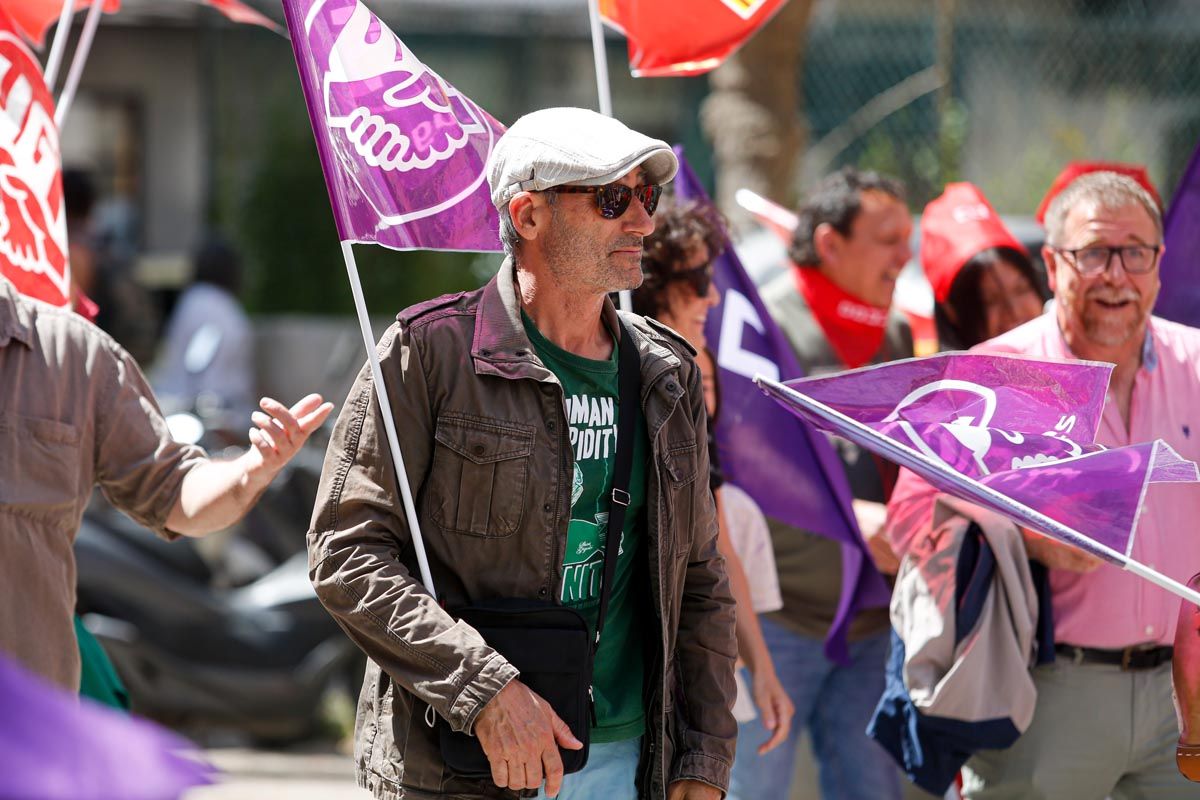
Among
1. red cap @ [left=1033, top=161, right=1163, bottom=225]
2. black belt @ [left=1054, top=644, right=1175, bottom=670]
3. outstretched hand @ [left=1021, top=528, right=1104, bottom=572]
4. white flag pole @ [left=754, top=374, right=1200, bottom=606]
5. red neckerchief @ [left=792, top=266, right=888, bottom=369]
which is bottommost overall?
black belt @ [left=1054, top=644, right=1175, bottom=670]

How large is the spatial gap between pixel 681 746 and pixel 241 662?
3.97 m

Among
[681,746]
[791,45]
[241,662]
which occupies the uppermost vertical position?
[791,45]

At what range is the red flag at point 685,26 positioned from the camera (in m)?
4.34

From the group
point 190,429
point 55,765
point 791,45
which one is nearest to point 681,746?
point 55,765

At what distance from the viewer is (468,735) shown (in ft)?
9.22

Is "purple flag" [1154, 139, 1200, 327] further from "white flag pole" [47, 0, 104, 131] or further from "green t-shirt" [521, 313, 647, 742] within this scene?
"white flag pole" [47, 0, 104, 131]

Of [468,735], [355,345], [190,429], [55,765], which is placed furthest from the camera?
[355,345]

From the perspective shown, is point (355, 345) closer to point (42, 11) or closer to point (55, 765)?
point (42, 11)

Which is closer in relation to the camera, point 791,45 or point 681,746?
point 681,746

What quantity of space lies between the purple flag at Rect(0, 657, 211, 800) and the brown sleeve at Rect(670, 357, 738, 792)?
1813mm

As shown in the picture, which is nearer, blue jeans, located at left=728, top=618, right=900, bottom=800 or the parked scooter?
blue jeans, located at left=728, top=618, right=900, bottom=800

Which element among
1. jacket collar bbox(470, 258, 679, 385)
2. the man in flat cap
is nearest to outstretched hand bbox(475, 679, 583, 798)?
the man in flat cap

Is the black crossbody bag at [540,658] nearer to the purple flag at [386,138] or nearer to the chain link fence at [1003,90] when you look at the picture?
the purple flag at [386,138]

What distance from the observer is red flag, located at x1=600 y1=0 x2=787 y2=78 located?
4.34 m
